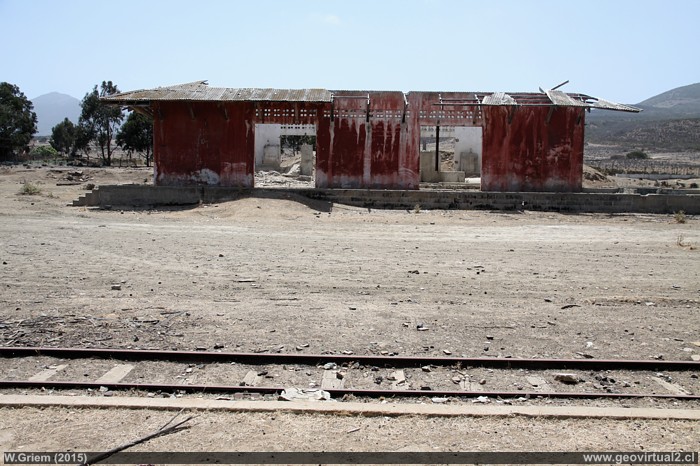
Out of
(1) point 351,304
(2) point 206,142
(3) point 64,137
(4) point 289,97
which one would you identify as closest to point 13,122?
(3) point 64,137

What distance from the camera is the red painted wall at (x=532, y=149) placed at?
78.4ft

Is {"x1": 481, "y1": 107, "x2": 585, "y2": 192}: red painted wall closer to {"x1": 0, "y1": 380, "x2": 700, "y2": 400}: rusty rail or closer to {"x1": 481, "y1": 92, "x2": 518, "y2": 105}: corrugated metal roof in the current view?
{"x1": 481, "y1": 92, "x2": 518, "y2": 105}: corrugated metal roof

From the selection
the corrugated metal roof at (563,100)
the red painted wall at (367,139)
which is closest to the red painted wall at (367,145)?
the red painted wall at (367,139)

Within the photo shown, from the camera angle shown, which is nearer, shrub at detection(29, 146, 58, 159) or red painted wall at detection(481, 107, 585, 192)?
red painted wall at detection(481, 107, 585, 192)

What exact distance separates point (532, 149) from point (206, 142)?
12.2m

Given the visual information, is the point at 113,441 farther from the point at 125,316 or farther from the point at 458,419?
the point at 125,316

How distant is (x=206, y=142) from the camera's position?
78.5 ft

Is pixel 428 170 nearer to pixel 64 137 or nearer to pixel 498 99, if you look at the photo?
pixel 498 99

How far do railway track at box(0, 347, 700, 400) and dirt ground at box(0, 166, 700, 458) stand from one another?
30cm

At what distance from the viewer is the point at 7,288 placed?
376 inches

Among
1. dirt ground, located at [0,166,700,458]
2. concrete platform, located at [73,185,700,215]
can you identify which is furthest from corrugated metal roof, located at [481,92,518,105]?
dirt ground, located at [0,166,700,458]

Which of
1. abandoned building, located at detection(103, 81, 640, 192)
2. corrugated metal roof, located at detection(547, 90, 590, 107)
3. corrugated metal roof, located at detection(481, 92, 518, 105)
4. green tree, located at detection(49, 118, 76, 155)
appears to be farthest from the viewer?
green tree, located at detection(49, 118, 76, 155)

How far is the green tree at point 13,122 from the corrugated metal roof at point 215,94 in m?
32.9

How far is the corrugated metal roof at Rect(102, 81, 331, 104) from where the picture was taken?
74.4ft
